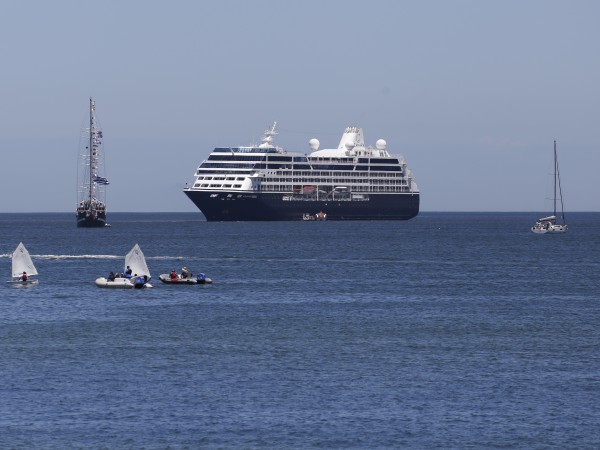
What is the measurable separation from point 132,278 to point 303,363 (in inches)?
1713

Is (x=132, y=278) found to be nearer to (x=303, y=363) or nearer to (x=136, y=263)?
(x=136, y=263)

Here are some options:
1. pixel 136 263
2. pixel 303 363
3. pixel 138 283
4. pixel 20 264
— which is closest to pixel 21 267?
pixel 20 264

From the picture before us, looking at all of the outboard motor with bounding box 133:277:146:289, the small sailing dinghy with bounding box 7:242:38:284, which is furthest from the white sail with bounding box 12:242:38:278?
the outboard motor with bounding box 133:277:146:289

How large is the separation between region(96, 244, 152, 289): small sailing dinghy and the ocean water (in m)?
1.74

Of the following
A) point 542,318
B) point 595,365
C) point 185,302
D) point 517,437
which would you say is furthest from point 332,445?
point 185,302

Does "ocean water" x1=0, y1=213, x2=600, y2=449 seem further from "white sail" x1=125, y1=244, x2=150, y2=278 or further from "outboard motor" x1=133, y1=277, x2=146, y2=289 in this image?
"white sail" x1=125, y1=244, x2=150, y2=278

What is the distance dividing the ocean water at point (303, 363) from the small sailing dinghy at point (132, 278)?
5.72 feet

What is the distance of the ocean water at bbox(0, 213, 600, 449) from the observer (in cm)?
4400

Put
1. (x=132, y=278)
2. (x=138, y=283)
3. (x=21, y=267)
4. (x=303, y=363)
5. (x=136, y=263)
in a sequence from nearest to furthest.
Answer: (x=303, y=363)
(x=138, y=283)
(x=132, y=278)
(x=136, y=263)
(x=21, y=267)

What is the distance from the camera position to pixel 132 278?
99000mm

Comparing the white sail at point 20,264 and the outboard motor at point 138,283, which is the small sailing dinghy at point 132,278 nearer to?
the outboard motor at point 138,283

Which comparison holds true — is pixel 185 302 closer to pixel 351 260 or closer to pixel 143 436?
pixel 143 436

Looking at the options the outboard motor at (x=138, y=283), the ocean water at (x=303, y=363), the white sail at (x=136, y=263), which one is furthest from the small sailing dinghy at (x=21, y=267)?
the outboard motor at (x=138, y=283)

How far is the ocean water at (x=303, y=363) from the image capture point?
4400 cm
